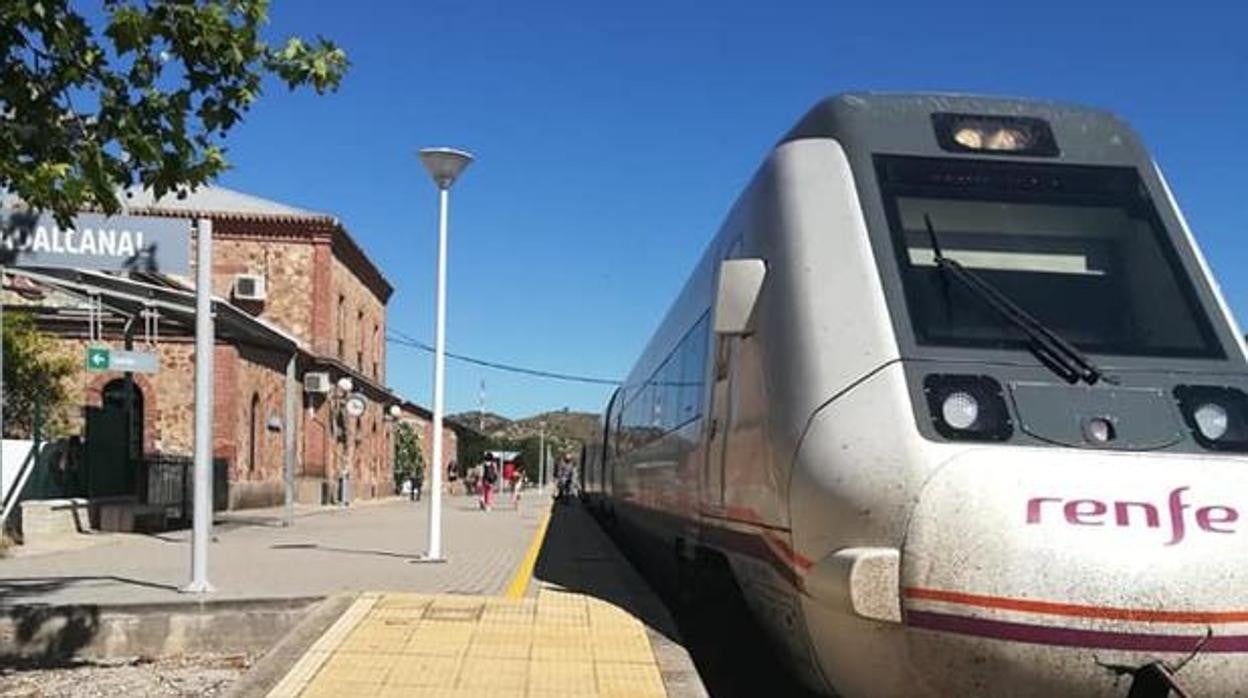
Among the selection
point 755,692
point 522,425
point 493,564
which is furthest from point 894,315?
point 522,425

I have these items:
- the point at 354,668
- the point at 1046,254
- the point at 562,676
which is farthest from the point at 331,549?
the point at 1046,254

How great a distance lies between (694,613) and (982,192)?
5.36 m

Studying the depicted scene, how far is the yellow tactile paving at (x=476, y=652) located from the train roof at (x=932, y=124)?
2970mm

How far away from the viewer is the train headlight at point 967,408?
17.7 feet

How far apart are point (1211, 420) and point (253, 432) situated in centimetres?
3050

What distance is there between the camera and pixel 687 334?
10.8 meters

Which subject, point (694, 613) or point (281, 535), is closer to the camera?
point (694, 613)

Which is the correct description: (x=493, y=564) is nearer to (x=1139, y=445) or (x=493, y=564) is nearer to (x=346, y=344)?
(x=1139, y=445)

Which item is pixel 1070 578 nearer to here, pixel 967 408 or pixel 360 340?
pixel 967 408

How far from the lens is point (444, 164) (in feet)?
49.0

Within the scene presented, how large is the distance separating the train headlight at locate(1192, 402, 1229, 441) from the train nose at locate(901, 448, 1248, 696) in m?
0.39

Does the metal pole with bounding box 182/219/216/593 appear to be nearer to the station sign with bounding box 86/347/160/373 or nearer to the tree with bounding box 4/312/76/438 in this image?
the station sign with bounding box 86/347/160/373

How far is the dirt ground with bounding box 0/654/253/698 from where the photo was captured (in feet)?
25.4

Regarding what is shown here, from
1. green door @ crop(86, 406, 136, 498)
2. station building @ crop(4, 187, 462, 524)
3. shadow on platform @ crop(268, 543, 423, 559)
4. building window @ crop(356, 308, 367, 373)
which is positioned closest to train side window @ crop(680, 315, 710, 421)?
shadow on platform @ crop(268, 543, 423, 559)
